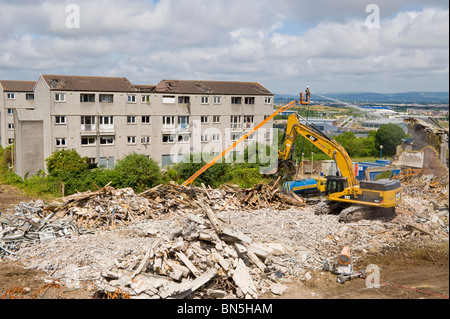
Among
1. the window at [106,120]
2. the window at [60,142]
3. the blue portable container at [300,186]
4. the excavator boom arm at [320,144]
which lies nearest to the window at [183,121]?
the window at [106,120]

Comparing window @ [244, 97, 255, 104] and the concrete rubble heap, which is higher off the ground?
window @ [244, 97, 255, 104]

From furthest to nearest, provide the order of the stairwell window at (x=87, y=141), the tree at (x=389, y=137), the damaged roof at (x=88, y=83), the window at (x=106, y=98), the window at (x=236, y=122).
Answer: the tree at (x=389, y=137), the window at (x=236, y=122), the window at (x=106, y=98), the stairwell window at (x=87, y=141), the damaged roof at (x=88, y=83)

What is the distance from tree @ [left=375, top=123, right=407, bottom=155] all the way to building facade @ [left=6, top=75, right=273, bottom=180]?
51.3 feet

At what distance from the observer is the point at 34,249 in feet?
43.7

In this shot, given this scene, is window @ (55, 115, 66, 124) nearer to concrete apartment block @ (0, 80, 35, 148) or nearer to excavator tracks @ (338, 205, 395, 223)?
concrete apartment block @ (0, 80, 35, 148)

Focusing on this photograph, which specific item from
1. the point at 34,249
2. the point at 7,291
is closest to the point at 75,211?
the point at 34,249

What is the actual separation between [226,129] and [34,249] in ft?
78.5

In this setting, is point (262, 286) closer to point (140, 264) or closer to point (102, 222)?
point (140, 264)

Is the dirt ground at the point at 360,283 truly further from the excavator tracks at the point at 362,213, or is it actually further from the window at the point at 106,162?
the window at the point at 106,162

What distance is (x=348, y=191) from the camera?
648 inches

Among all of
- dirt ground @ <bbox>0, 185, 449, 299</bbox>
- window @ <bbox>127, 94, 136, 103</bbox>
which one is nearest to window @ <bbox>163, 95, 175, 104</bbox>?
window @ <bbox>127, 94, 136, 103</bbox>

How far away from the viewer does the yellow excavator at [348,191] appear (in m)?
15.7

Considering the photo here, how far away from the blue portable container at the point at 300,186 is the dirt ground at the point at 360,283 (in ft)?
25.1

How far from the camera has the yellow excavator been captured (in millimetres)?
15664
